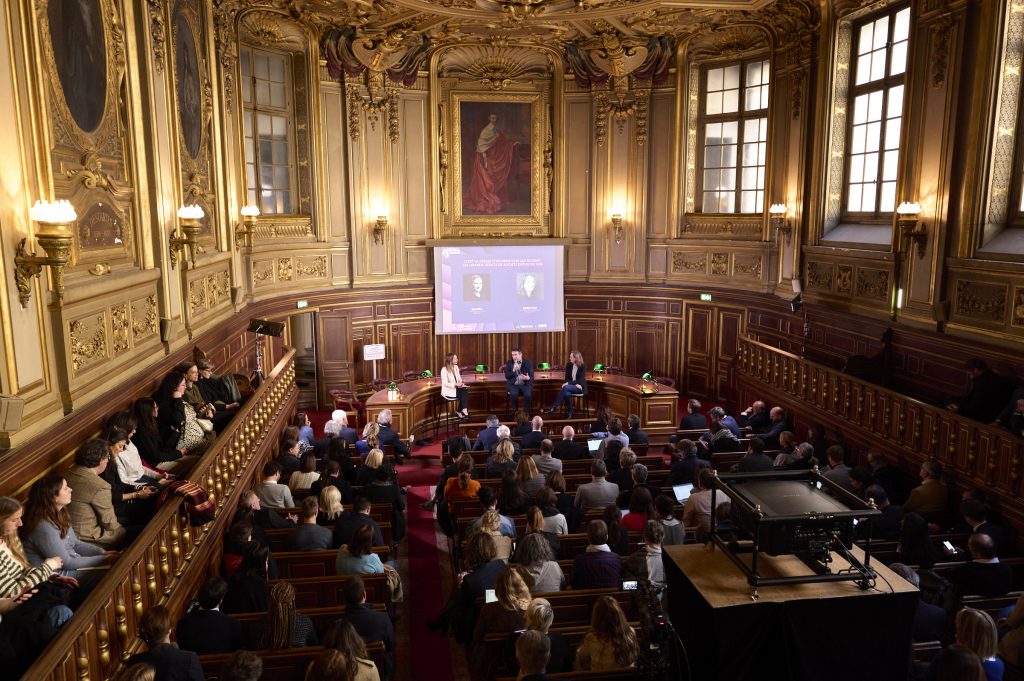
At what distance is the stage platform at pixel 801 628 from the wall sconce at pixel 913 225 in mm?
7510

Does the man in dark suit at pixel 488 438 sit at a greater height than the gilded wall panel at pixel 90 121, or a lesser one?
lesser

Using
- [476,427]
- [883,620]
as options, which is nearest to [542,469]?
[476,427]

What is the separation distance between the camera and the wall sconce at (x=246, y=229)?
35.9ft

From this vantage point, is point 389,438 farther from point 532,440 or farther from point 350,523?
point 350,523

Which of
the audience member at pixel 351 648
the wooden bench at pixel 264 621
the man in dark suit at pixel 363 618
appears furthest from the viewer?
the man in dark suit at pixel 363 618

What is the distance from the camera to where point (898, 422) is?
337 inches

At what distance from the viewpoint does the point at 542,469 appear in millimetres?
8023

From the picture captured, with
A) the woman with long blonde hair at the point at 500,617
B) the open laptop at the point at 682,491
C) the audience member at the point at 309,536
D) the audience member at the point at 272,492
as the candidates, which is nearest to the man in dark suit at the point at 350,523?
the audience member at the point at 309,536

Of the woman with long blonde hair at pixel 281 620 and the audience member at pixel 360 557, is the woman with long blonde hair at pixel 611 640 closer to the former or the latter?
the woman with long blonde hair at pixel 281 620

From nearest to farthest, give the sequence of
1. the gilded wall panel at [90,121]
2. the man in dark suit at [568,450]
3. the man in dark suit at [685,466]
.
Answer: the gilded wall panel at [90,121] → the man in dark suit at [685,466] → the man in dark suit at [568,450]

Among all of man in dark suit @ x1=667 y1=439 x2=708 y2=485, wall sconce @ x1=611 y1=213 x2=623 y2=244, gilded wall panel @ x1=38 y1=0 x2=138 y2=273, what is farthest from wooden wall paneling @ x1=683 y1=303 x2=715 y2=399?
gilded wall panel @ x1=38 y1=0 x2=138 y2=273

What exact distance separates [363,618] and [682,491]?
385 centimetres

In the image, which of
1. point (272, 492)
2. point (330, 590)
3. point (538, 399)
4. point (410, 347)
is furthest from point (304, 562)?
point (410, 347)

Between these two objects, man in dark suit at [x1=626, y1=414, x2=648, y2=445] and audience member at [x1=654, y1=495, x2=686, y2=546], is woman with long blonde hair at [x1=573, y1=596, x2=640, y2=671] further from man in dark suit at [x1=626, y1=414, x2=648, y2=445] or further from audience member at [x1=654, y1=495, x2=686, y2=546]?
man in dark suit at [x1=626, y1=414, x2=648, y2=445]
